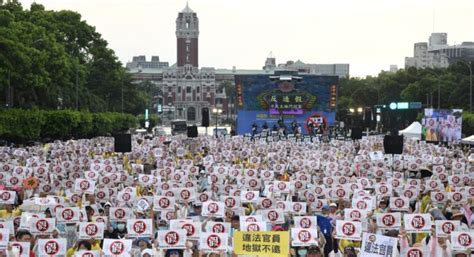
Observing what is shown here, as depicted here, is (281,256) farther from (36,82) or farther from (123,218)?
(36,82)

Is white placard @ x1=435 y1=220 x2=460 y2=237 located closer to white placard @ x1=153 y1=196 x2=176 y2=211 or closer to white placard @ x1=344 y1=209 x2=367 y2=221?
white placard @ x1=344 y1=209 x2=367 y2=221

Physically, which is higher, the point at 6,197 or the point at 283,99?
the point at 283,99

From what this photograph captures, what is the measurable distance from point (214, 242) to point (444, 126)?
4273cm

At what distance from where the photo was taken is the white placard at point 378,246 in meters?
11.6

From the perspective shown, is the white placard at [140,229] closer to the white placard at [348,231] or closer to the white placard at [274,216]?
the white placard at [274,216]

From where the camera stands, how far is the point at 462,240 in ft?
41.6

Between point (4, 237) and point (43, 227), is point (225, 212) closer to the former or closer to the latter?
point (43, 227)

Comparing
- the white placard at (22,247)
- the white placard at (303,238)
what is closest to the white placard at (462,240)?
the white placard at (303,238)

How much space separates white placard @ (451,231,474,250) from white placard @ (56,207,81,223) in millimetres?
6320

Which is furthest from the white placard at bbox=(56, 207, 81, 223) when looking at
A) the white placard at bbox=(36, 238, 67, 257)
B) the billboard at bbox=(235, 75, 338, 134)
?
the billboard at bbox=(235, 75, 338, 134)

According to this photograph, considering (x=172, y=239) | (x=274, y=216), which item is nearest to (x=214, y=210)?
(x=274, y=216)

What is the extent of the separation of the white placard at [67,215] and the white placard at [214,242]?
3918mm

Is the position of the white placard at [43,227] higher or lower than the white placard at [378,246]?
lower

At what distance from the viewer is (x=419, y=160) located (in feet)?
108
